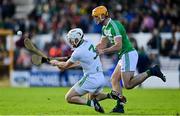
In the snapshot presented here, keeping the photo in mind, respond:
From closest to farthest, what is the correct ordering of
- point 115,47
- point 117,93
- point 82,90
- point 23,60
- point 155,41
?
point 82,90, point 117,93, point 115,47, point 155,41, point 23,60

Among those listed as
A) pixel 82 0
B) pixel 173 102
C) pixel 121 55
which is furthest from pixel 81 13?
pixel 121 55

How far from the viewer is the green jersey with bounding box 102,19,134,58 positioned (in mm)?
16859

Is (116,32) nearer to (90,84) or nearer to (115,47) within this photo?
(115,47)

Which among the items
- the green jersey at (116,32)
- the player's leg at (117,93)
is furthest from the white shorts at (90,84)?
the green jersey at (116,32)

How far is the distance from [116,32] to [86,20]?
16233 millimetres

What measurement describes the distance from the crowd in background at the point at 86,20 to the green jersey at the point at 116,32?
13.5 metres

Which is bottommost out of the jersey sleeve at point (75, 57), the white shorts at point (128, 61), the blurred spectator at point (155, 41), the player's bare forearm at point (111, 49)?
the blurred spectator at point (155, 41)

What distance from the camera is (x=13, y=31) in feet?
112

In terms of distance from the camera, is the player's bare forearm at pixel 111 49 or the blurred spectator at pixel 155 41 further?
the blurred spectator at pixel 155 41

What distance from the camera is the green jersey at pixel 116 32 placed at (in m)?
16.9

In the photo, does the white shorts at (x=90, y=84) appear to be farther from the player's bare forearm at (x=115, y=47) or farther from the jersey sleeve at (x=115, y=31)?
the jersey sleeve at (x=115, y=31)

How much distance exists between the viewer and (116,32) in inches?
663

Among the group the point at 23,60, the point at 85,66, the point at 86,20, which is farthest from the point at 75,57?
the point at 23,60

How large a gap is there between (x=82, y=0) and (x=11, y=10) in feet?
12.5
